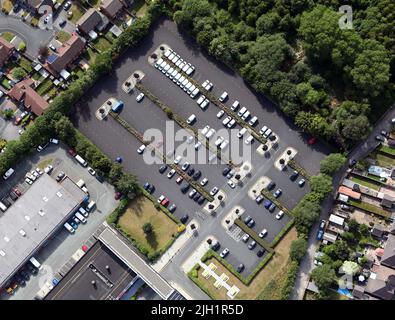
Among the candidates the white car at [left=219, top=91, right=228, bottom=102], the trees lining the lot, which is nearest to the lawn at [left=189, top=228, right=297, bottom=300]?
the trees lining the lot

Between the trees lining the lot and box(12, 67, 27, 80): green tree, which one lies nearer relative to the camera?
the trees lining the lot

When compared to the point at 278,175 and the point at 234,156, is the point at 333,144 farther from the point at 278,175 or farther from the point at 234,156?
the point at 234,156

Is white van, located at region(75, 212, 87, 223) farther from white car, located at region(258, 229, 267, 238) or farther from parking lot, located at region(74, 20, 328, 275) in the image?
white car, located at region(258, 229, 267, 238)

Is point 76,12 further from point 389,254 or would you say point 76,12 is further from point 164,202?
point 389,254

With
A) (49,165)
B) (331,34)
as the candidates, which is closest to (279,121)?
(331,34)

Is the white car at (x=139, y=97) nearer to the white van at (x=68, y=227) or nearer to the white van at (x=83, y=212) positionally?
the white van at (x=83, y=212)

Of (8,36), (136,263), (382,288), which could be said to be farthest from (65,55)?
(382,288)
